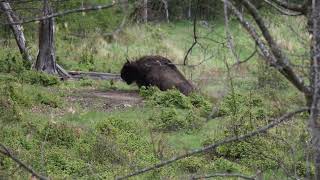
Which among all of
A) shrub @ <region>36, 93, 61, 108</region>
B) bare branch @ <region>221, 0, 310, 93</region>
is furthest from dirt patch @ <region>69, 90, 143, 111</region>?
bare branch @ <region>221, 0, 310, 93</region>

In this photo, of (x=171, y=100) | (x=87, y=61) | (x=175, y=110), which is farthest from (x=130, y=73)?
(x=87, y=61)

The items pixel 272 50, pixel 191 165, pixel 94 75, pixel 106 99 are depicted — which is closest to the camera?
pixel 272 50

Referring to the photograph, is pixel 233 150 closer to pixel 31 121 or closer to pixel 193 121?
pixel 193 121

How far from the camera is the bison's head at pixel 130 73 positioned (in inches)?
623

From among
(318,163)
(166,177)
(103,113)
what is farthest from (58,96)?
(318,163)

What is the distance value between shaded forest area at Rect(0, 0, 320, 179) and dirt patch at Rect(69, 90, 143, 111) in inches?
1.0

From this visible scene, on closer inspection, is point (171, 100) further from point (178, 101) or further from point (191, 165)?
point (191, 165)

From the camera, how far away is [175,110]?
12.1m

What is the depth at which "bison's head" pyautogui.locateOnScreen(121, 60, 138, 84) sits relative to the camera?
15.8 metres

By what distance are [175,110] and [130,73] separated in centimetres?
412

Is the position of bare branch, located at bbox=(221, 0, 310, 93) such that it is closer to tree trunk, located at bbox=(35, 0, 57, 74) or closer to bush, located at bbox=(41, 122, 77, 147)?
bush, located at bbox=(41, 122, 77, 147)

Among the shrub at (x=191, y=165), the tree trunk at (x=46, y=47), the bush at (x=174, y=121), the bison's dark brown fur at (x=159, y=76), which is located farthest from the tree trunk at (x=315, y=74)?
the tree trunk at (x=46, y=47)

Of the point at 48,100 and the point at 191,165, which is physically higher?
the point at 48,100

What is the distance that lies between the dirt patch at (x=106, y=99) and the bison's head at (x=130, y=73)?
0.61 m
